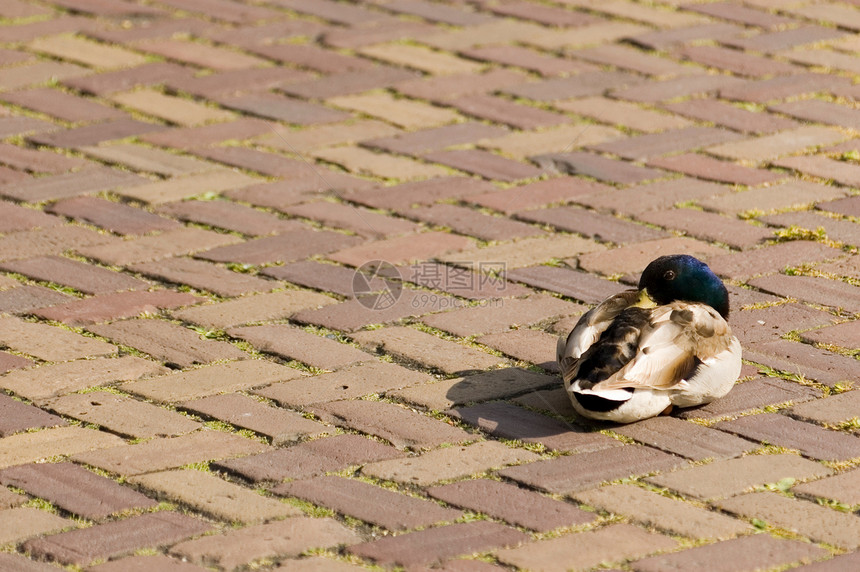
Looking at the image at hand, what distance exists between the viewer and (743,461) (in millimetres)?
2928

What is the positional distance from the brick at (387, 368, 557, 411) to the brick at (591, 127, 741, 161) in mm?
1656

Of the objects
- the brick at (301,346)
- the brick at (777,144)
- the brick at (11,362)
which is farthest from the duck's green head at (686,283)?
the brick at (11,362)

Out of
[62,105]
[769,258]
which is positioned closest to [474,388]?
[769,258]

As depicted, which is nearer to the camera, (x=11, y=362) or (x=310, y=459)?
(x=310, y=459)

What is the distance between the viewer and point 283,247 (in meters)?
4.14

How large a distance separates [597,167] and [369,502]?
7.53 ft

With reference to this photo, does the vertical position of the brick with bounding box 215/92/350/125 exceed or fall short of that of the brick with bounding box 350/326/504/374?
it exceeds it

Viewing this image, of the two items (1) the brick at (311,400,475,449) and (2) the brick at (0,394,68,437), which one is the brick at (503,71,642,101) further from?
(2) the brick at (0,394,68,437)

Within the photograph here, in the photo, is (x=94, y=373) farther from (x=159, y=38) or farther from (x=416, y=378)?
(x=159, y=38)

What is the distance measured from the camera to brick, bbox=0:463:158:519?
2.71 metres

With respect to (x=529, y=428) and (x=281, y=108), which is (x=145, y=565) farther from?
(x=281, y=108)

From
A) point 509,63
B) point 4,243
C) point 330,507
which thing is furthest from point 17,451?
point 509,63

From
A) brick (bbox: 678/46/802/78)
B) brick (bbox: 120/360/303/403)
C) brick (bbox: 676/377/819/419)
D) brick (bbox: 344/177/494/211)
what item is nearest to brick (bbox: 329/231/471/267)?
brick (bbox: 344/177/494/211)

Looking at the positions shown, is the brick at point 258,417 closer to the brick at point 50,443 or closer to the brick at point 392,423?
the brick at point 392,423
